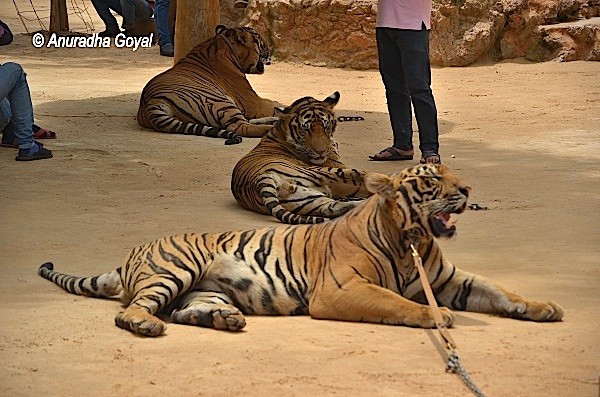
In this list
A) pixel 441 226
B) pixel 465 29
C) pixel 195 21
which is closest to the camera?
pixel 441 226

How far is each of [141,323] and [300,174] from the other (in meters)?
3.21

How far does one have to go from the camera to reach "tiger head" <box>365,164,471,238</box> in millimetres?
5258

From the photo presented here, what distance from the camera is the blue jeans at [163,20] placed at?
17.9 meters

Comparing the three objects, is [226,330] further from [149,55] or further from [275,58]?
[149,55]

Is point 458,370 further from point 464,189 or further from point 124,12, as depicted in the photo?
point 124,12

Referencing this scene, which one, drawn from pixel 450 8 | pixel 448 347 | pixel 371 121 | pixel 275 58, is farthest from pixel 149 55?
pixel 448 347

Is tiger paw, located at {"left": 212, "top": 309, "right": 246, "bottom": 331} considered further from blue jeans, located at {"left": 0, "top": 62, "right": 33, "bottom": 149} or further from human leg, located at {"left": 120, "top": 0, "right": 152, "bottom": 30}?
human leg, located at {"left": 120, "top": 0, "right": 152, "bottom": 30}

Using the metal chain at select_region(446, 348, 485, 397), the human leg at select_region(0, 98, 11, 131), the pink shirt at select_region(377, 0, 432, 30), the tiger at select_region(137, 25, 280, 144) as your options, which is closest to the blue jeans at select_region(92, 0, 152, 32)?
the tiger at select_region(137, 25, 280, 144)

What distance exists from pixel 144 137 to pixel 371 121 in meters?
2.51

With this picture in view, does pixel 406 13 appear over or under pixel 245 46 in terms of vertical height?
over

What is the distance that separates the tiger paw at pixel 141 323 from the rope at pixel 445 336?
1137 mm

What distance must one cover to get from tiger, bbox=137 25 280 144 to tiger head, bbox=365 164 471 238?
589 cm

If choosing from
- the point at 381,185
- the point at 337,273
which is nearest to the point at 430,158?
the point at 381,185

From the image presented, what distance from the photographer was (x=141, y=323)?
5.04 meters
